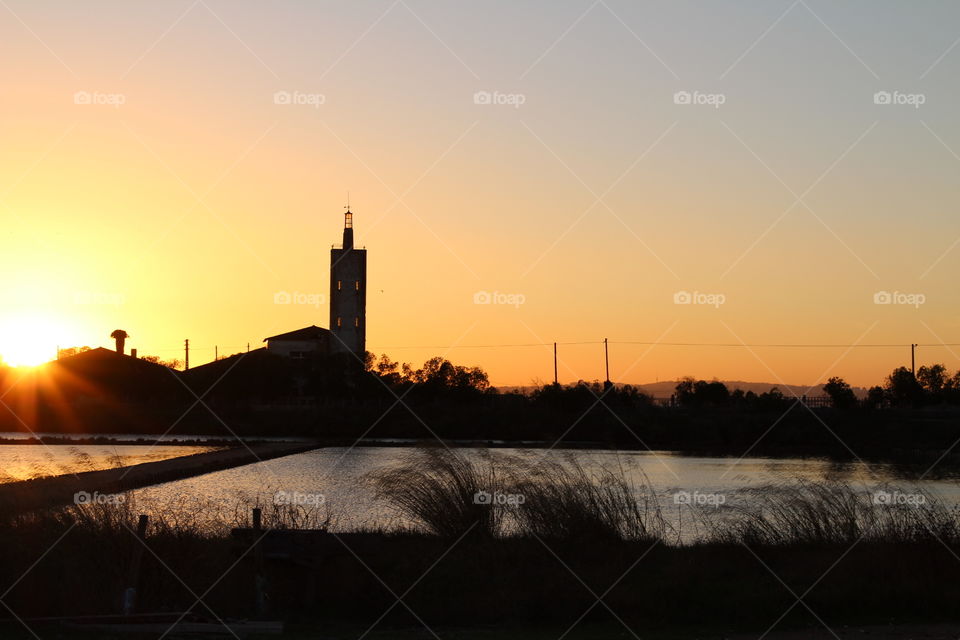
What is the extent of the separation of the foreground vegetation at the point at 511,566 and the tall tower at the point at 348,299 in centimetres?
7920

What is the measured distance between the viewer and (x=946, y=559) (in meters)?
14.6

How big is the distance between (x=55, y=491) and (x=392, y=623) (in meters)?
13.0

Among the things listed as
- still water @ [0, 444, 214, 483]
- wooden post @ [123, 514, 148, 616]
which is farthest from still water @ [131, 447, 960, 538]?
still water @ [0, 444, 214, 483]

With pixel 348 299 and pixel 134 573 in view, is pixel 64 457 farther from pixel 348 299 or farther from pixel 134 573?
pixel 348 299

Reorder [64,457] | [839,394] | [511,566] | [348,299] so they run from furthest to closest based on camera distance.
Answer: [348,299]
[839,394]
[64,457]
[511,566]

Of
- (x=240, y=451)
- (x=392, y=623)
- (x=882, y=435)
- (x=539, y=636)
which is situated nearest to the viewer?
(x=539, y=636)

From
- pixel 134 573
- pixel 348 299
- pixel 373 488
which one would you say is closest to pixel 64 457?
pixel 373 488

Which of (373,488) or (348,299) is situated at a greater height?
(348,299)

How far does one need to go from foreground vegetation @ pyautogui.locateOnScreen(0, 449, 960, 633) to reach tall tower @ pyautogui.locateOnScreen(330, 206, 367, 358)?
79203mm

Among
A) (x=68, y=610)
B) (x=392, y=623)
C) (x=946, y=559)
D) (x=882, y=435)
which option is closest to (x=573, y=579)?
(x=392, y=623)

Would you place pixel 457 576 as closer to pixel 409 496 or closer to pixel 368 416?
pixel 409 496

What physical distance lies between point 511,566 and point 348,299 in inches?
3238

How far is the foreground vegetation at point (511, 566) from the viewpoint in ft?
43.2

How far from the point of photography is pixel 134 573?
1263 cm
